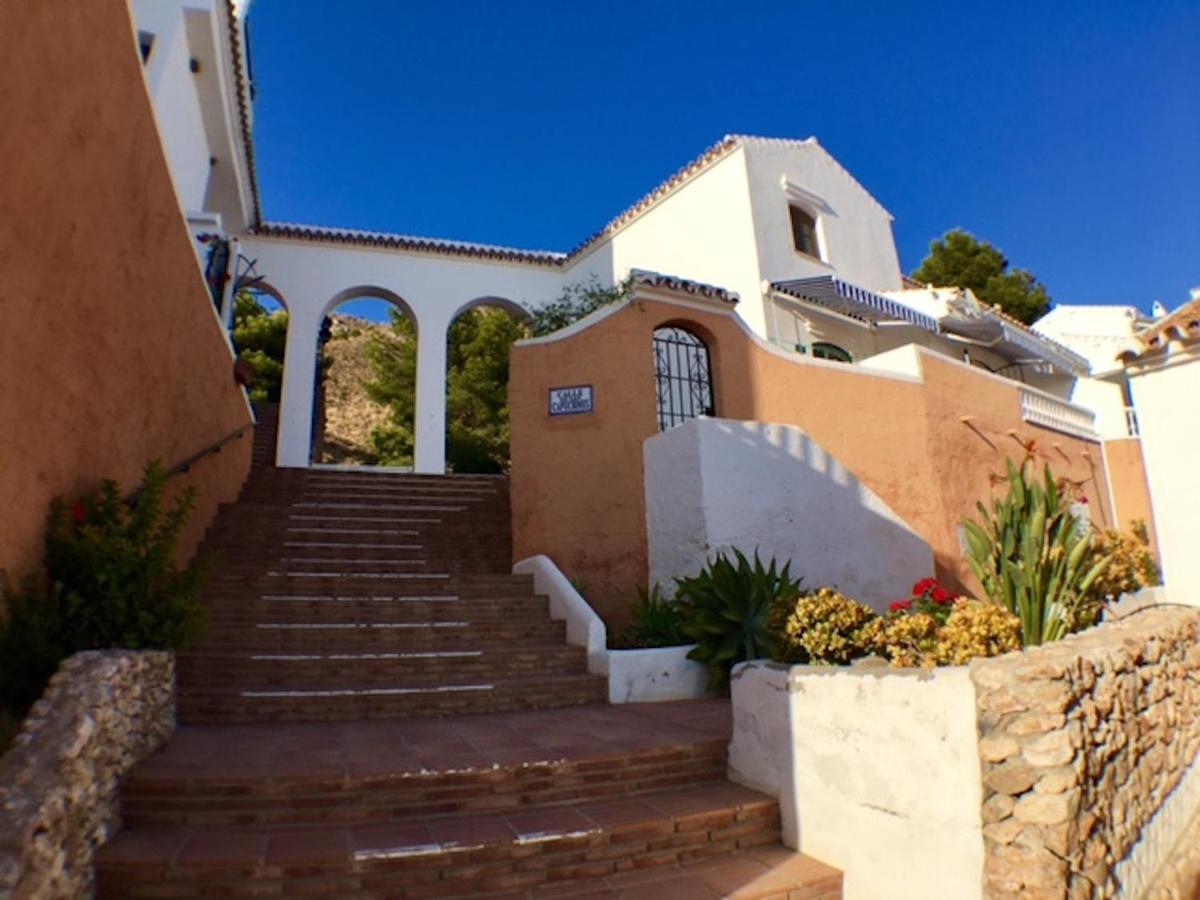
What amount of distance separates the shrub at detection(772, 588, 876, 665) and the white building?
10.0 meters

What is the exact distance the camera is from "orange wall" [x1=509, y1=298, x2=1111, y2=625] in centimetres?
827

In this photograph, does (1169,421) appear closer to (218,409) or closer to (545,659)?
(545,659)

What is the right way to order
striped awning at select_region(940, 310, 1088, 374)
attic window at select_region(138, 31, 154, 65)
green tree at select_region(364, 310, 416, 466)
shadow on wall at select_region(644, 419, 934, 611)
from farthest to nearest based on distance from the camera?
green tree at select_region(364, 310, 416, 466), striped awning at select_region(940, 310, 1088, 374), attic window at select_region(138, 31, 154, 65), shadow on wall at select_region(644, 419, 934, 611)

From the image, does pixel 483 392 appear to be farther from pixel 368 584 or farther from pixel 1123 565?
pixel 1123 565

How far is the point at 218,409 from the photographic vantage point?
28.5ft

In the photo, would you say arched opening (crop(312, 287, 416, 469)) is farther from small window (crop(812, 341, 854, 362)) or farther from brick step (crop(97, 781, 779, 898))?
brick step (crop(97, 781, 779, 898))

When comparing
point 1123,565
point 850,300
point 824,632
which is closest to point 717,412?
point 824,632

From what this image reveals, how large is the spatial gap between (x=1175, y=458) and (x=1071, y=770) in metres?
7.49

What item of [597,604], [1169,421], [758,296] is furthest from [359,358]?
[1169,421]

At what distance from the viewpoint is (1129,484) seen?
1762 cm

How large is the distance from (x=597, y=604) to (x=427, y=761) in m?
3.95

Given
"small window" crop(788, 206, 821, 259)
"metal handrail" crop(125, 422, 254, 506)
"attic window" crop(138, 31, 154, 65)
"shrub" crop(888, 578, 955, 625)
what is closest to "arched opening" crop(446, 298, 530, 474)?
"small window" crop(788, 206, 821, 259)

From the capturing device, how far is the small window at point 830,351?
15617 mm

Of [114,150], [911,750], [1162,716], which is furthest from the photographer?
[114,150]
